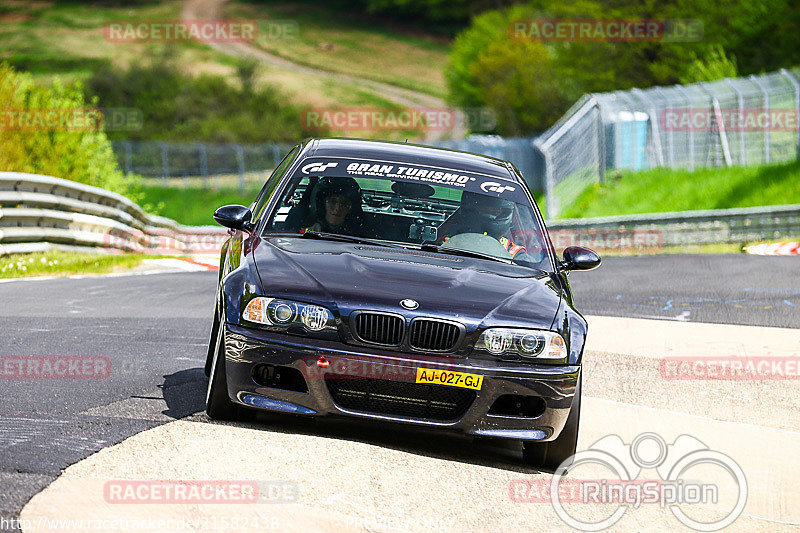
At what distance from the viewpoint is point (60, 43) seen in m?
102

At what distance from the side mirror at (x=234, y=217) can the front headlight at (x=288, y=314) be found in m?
1.16

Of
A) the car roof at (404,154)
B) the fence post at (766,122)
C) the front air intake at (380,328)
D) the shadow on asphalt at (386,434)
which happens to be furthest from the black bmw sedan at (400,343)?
the fence post at (766,122)

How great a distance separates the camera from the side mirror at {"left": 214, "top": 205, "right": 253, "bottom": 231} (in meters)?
7.26

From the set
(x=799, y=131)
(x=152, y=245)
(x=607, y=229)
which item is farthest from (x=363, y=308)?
(x=799, y=131)

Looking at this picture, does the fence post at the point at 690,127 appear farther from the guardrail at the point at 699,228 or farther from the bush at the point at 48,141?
the bush at the point at 48,141

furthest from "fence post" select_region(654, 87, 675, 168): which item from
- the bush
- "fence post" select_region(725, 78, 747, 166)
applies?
the bush

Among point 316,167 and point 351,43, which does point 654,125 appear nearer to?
point 316,167

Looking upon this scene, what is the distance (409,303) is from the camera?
6164mm

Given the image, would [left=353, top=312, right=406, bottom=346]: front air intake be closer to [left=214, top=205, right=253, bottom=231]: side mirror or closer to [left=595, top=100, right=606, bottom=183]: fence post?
[left=214, top=205, right=253, bottom=231]: side mirror

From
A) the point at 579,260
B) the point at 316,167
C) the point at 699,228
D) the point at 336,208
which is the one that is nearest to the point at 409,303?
the point at 336,208

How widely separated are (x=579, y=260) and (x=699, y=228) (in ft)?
55.9

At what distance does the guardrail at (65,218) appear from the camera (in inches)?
615

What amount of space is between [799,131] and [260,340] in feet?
81.2

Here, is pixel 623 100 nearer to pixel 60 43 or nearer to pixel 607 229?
pixel 607 229
